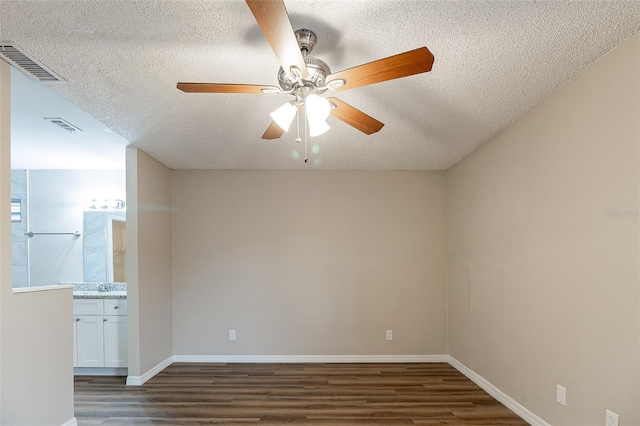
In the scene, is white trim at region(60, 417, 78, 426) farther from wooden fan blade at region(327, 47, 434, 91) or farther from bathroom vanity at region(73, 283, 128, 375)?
wooden fan blade at region(327, 47, 434, 91)

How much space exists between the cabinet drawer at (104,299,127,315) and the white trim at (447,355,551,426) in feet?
12.0

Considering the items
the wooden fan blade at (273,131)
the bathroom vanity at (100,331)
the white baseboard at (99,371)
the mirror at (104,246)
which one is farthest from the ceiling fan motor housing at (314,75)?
the mirror at (104,246)

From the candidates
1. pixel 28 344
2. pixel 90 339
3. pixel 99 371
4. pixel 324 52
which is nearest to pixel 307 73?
pixel 324 52

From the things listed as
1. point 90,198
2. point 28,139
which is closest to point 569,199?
point 28,139

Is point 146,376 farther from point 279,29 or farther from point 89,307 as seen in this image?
point 279,29

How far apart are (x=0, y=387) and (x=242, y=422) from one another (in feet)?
5.23

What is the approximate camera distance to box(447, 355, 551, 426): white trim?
2.87m

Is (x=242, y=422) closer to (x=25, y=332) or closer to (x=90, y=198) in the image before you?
(x=25, y=332)

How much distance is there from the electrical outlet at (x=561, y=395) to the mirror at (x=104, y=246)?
4.67 metres

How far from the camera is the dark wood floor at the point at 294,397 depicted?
307 centimetres

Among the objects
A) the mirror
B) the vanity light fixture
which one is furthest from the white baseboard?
the vanity light fixture

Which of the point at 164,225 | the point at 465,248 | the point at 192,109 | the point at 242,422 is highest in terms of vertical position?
the point at 192,109

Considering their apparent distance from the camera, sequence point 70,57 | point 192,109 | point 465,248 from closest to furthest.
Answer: point 70,57 → point 192,109 → point 465,248

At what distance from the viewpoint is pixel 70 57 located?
7.06 feet
